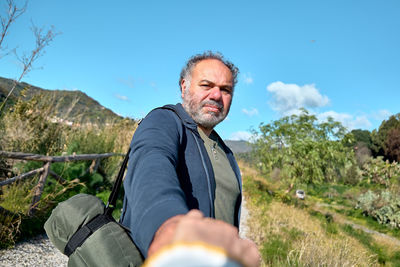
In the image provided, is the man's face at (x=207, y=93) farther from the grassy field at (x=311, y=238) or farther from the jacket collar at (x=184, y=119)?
the grassy field at (x=311, y=238)

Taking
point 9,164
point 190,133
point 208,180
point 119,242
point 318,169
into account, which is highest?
point 318,169

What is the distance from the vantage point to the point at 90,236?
40.7 inches

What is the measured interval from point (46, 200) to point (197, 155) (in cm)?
374

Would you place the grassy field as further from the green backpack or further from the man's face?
the green backpack

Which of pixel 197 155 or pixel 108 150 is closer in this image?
pixel 197 155

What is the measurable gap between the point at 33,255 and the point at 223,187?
3.17 metres

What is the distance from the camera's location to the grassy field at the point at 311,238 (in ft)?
14.2

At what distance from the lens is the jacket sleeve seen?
1.99ft

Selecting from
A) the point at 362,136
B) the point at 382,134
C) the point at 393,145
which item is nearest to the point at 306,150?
the point at 393,145

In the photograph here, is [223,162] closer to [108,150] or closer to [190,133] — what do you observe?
[190,133]

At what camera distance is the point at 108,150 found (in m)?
7.72

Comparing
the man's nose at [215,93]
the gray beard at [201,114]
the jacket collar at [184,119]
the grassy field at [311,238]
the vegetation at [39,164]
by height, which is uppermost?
the man's nose at [215,93]

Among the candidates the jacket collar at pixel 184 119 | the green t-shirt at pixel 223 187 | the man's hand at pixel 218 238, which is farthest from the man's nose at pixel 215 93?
the man's hand at pixel 218 238

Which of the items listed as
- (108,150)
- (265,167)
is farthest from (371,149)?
(108,150)
